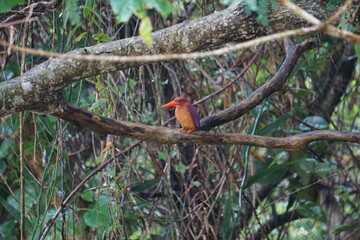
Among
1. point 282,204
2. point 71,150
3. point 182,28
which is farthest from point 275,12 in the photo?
point 282,204

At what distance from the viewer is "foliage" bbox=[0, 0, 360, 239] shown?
3219mm

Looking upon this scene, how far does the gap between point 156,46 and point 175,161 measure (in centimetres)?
189

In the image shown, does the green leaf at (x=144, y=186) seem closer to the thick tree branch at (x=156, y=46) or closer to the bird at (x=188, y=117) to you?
the bird at (x=188, y=117)

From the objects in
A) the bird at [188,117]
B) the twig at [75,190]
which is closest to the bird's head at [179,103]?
the bird at [188,117]

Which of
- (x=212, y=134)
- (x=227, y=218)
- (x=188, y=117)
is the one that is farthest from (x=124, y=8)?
(x=227, y=218)

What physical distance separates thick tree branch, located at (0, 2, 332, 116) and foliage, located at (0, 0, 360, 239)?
0.78m

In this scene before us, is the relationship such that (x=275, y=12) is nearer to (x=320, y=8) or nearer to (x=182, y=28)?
(x=320, y=8)

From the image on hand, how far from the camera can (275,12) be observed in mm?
2113

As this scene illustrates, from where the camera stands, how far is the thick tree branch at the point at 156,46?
2.05 m

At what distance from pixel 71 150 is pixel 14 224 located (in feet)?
2.22

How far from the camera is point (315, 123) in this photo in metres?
4.00

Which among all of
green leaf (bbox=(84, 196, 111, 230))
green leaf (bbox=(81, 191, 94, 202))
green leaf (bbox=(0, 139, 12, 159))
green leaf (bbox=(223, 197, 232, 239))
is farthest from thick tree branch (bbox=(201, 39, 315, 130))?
green leaf (bbox=(0, 139, 12, 159))

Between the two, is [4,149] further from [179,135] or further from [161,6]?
[161,6]

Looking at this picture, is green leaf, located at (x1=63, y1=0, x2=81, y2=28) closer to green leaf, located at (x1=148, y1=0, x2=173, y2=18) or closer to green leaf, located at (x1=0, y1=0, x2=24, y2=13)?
green leaf, located at (x1=0, y1=0, x2=24, y2=13)
